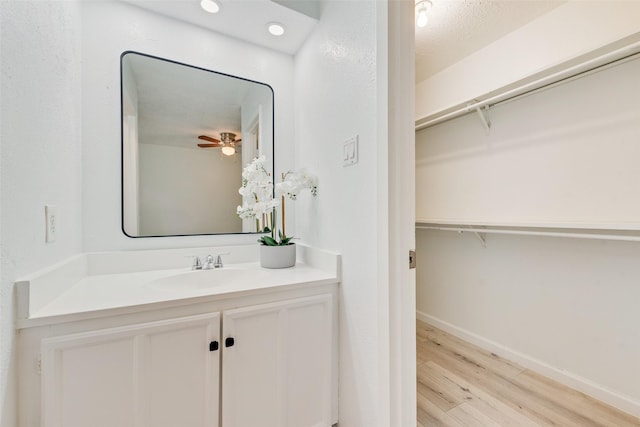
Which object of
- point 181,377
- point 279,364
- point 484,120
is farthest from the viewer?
point 484,120

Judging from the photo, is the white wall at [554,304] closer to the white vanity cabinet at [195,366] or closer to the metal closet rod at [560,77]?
the metal closet rod at [560,77]

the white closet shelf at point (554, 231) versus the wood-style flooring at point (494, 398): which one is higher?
the white closet shelf at point (554, 231)

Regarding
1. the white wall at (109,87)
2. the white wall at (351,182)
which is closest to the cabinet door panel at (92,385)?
the white wall at (109,87)

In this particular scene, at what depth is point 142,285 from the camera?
1.08 m

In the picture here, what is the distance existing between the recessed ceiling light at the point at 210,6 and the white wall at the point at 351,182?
0.53 meters

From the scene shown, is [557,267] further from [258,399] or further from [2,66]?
[2,66]

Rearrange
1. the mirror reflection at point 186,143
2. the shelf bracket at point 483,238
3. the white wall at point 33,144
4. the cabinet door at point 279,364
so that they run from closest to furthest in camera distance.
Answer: the white wall at point 33,144
the cabinet door at point 279,364
the mirror reflection at point 186,143
the shelf bracket at point 483,238

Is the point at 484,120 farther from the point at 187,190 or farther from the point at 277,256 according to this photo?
the point at 187,190

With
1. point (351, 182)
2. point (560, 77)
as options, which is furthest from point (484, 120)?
point (351, 182)

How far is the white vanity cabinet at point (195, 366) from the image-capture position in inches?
30.2

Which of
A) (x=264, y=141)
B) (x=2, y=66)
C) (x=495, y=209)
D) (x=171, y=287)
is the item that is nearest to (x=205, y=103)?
(x=264, y=141)

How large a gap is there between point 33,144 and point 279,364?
1.14m

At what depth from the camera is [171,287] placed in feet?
3.96

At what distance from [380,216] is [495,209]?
1.50m
